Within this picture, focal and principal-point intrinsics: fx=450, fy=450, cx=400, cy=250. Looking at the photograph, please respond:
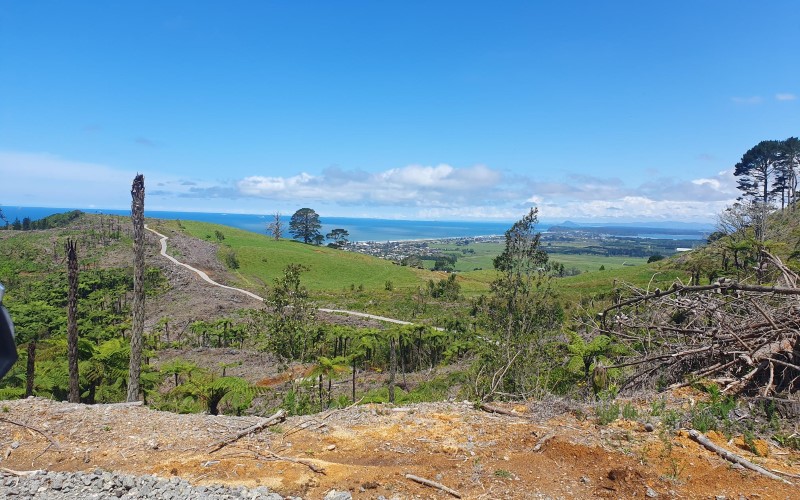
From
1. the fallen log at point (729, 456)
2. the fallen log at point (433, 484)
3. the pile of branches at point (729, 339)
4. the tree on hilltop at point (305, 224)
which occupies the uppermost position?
the tree on hilltop at point (305, 224)

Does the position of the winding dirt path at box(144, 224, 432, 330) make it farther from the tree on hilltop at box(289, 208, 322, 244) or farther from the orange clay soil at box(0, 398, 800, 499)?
the tree on hilltop at box(289, 208, 322, 244)

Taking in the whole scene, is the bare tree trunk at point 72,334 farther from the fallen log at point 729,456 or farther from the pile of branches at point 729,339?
the fallen log at point 729,456

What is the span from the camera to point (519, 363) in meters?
10.6

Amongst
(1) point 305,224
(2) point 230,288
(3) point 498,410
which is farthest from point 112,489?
(1) point 305,224

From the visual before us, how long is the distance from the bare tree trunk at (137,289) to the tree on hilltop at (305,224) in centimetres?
7990

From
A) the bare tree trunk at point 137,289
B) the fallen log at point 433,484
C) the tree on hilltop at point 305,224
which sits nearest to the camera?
the fallen log at point 433,484

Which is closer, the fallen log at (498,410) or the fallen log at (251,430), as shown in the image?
the fallen log at (251,430)

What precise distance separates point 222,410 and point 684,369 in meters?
12.1

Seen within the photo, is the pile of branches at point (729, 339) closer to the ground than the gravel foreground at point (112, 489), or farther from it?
farther from it

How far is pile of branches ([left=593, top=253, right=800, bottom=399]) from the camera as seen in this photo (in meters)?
6.09

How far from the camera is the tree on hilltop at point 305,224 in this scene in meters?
92.6

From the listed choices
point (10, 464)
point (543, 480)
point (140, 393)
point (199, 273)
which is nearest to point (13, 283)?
point (199, 273)

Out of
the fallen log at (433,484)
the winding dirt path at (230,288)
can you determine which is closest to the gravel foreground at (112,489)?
the fallen log at (433,484)

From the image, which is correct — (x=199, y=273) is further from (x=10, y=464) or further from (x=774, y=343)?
(x=774, y=343)
